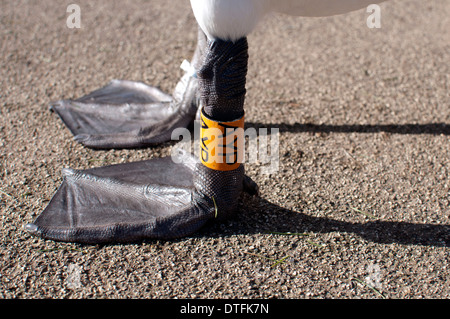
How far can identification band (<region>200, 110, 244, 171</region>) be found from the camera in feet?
7.92

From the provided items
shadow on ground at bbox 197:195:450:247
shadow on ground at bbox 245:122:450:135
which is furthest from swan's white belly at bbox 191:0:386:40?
shadow on ground at bbox 245:122:450:135

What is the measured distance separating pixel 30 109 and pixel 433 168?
2.65 meters

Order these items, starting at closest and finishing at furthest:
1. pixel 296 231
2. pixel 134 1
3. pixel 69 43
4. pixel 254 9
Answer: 1. pixel 254 9
2. pixel 296 231
3. pixel 69 43
4. pixel 134 1

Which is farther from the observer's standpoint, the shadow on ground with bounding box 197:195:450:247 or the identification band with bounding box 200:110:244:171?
the shadow on ground with bounding box 197:195:450:247

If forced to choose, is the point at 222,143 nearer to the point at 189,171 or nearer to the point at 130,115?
the point at 189,171

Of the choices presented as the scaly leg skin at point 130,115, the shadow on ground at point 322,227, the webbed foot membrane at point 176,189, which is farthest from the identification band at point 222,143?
the scaly leg skin at point 130,115

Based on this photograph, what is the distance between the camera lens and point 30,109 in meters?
3.66

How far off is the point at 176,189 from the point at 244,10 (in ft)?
3.32

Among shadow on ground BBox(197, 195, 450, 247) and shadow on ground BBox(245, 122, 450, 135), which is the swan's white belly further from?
shadow on ground BBox(245, 122, 450, 135)

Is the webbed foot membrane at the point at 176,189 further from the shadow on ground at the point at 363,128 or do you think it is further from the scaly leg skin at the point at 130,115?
the shadow on ground at the point at 363,128

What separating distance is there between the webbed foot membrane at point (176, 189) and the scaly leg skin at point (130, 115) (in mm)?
404

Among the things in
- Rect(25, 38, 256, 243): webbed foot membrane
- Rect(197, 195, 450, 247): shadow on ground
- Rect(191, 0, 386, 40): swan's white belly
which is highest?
Rect(191, 0, 386, 40): swan's white belly

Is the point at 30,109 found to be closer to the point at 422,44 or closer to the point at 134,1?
the point at 134,1
